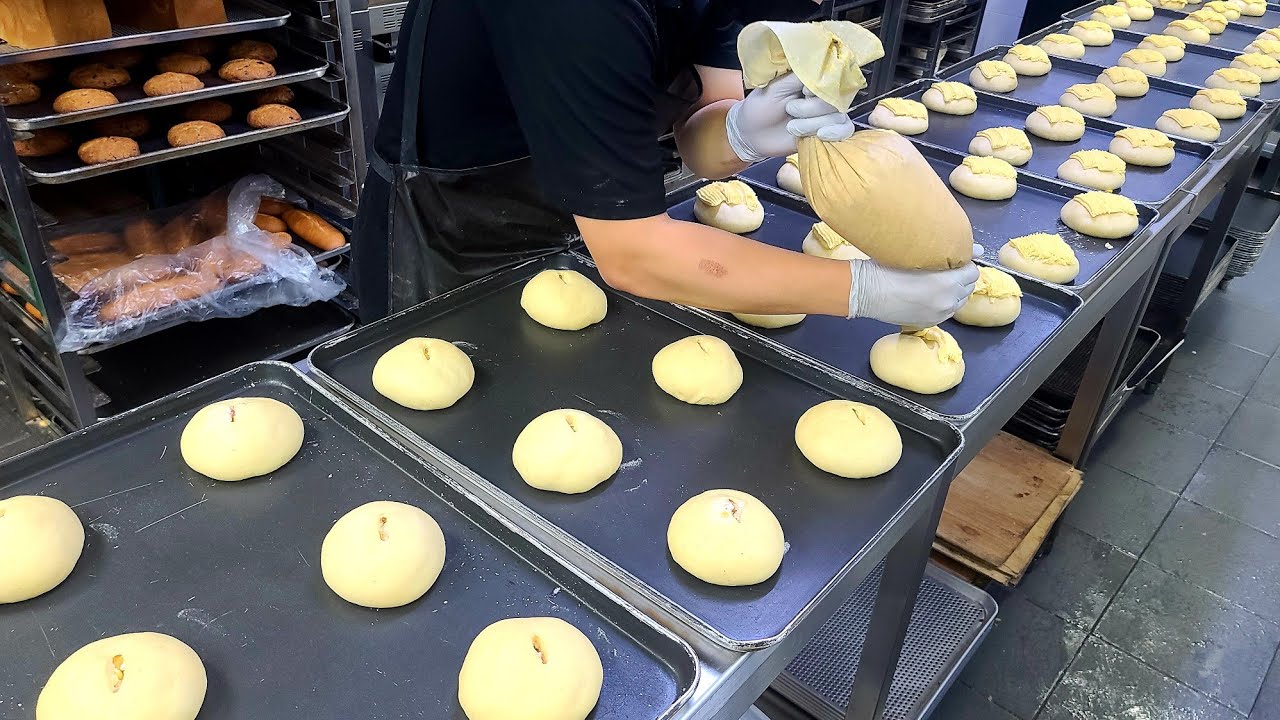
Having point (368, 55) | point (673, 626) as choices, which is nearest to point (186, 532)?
point (673, 626)

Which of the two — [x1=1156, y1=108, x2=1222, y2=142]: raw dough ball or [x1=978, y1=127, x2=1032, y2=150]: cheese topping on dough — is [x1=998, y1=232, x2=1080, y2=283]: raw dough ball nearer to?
[x1=978, y1=127, x2=1032, y2=150]: cheese topping on dough

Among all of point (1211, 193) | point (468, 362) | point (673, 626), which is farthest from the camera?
point (1211, 193)

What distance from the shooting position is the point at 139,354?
105 inches

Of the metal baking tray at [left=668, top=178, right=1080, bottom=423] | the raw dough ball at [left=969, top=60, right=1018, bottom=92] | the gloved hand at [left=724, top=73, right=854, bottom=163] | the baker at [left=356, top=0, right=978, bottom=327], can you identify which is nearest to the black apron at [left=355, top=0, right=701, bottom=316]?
the baker at [left=356, top=0, right=978, bottom=327]

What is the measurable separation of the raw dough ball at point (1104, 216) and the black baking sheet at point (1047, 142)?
0.20m

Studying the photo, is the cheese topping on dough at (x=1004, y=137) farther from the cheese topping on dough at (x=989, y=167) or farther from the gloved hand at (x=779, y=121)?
the gloved hand at (x=779, y=121)

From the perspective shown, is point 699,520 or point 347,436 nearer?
point 699,520

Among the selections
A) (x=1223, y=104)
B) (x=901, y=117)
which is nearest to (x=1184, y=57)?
(x=1223, y=104)

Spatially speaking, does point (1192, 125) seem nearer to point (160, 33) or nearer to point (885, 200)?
point (885, 200)

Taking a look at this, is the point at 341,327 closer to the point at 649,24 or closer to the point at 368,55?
the point at 368,55

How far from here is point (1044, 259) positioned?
5.97 feet

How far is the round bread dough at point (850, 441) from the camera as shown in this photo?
125 centimetres

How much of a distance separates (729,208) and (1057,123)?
1.25 meters

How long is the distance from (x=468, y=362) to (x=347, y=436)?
229mm
